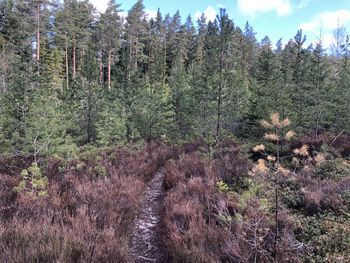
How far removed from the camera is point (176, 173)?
31.9ft

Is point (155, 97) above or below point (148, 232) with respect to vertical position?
above

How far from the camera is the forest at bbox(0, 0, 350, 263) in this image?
4.60 m

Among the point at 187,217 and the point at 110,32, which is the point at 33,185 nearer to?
the point at 187,217

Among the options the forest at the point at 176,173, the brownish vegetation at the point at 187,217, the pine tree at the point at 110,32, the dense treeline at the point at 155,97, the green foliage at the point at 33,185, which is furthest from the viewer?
the pine tree at the point at 110,32

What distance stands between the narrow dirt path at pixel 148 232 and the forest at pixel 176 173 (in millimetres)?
40

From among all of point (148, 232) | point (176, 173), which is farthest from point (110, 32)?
point (148, 232)

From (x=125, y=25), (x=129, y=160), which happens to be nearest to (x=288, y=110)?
(x=129, y=160)

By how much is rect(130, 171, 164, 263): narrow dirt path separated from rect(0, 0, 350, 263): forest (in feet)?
0.13

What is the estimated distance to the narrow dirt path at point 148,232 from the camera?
5.27 meters

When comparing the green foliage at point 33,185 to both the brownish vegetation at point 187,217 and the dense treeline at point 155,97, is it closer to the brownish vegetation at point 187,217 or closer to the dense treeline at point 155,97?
the brownish vegetation at point 187,217

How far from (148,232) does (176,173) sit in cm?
358

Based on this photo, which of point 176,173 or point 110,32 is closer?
point 176,173

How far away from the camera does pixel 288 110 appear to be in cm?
1517

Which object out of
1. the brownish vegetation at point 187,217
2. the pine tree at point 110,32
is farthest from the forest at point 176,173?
the pine tree at point 110,32
